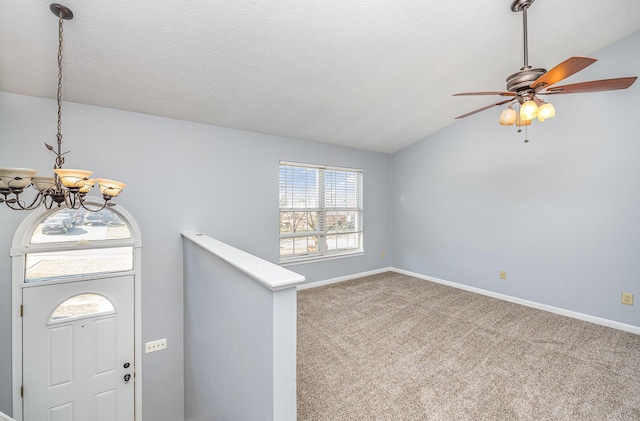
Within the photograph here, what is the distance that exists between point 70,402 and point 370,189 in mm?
4835

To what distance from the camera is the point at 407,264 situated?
4945mm

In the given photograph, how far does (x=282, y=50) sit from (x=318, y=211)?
2.62 m

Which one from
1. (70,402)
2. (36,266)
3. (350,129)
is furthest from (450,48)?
Answer: (70,402)

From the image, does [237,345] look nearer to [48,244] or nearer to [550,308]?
[48,244]

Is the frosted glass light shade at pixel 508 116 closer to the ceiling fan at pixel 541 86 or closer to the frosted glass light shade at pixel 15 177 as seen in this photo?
the ceiling fan at pixel 541 86

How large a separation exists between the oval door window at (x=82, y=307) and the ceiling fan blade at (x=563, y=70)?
4.32 metres

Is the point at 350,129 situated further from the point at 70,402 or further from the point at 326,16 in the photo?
the point at 70,402

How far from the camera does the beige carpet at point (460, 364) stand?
173 centimetres

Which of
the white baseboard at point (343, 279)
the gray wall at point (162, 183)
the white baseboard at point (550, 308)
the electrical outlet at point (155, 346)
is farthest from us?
the white baseboard at point (343, 279)

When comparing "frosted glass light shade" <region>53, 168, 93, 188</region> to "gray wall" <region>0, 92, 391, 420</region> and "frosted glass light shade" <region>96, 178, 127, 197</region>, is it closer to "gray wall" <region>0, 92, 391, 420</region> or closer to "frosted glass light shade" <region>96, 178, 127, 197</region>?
"frosted glass light shade" <region>96, 178, 127, 197</region>

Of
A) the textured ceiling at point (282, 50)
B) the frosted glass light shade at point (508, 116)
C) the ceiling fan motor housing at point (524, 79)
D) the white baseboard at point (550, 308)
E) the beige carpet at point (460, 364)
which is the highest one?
the textured ceiling at point (282, 50)

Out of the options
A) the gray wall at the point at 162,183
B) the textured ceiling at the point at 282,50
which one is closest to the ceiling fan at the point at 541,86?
the textured ceiling at the point at 282,50

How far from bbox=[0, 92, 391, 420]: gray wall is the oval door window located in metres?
0.32

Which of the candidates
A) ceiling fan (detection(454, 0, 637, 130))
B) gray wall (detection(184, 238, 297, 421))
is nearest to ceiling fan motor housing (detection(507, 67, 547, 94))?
ceiling fan (detection(454, 0, 637, 130))
